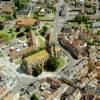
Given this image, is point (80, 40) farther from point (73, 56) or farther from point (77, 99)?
point (77, 99)

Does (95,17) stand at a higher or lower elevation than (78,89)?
higher

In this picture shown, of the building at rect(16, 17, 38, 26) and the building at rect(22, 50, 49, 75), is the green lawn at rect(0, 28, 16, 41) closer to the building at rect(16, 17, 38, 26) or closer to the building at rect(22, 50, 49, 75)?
the building at rect(16, 17, 38, 26)

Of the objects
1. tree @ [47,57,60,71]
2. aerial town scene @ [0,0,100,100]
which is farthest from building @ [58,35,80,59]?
tree @ [47,57,60,71]

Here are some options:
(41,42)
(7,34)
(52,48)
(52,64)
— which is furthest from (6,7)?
(52,64)

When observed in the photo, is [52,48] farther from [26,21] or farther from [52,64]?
[26,21]

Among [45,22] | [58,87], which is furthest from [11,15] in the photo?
[58,87]
